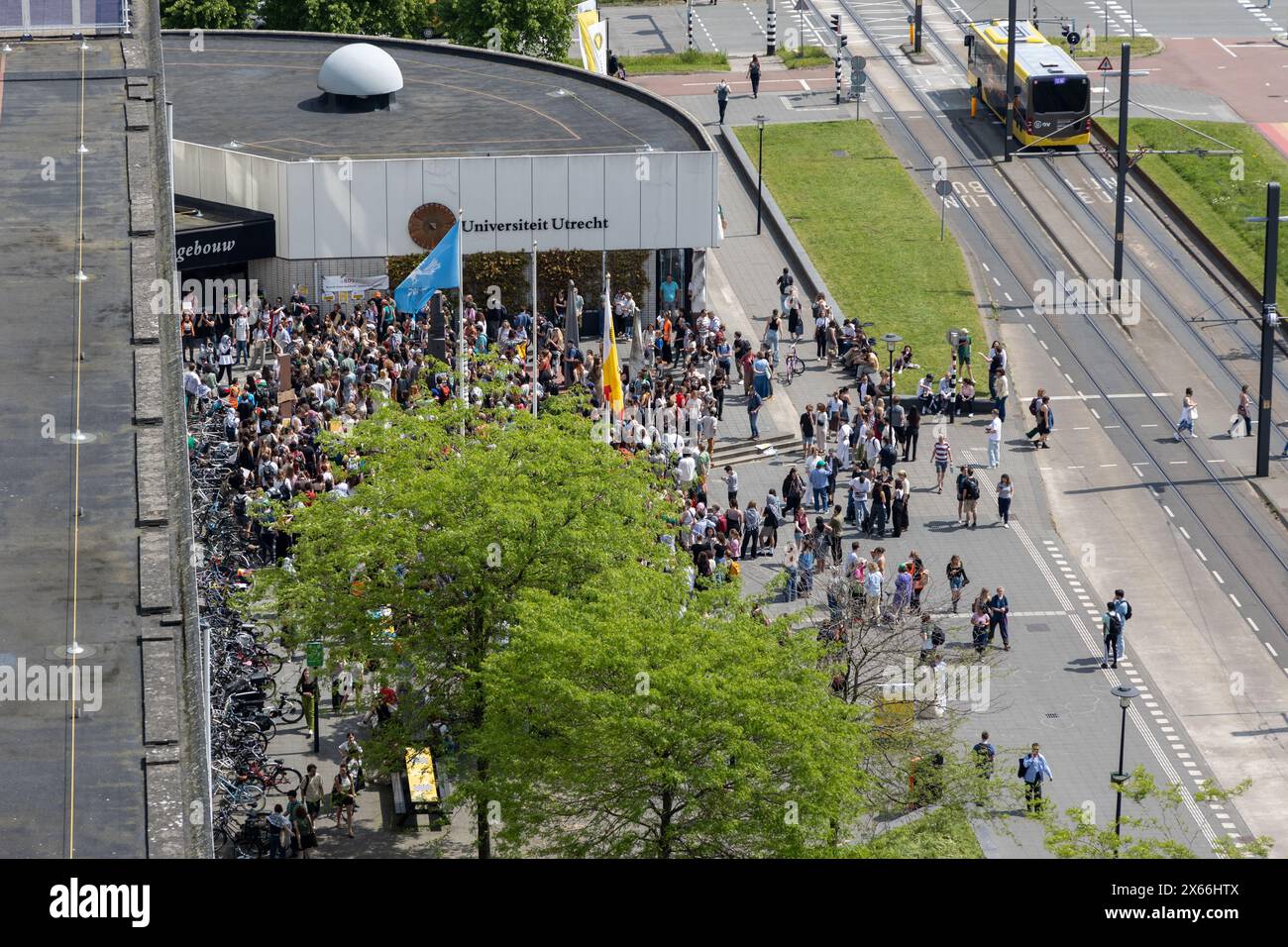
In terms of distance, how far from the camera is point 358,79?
67.0m

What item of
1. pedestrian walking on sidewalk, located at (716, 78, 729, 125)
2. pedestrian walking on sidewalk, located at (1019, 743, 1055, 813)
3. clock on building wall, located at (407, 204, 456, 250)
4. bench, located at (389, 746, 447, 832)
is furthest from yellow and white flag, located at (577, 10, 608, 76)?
pedestrian walking on sidewalk, located at (1019, 743, 1055, 813)

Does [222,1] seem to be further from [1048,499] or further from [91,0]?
[1048,499]

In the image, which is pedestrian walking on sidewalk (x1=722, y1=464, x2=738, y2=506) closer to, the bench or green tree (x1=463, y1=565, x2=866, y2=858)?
the bench

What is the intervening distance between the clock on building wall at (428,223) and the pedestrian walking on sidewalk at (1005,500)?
18943 mm

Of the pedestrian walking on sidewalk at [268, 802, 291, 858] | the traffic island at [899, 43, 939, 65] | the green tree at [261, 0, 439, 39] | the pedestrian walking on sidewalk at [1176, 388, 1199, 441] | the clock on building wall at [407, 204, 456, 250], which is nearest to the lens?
the pedestrian walking on sidewalk at [268, 802, 291, 858]

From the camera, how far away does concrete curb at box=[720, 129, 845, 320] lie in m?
65.9

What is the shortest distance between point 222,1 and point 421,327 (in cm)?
2661

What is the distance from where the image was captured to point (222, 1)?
79188mm

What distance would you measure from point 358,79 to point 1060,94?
24.8 metres

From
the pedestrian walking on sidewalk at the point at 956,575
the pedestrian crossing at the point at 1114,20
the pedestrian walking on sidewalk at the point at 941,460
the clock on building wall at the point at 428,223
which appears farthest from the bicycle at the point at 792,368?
the pedestrian crossing at the point at 1114,20

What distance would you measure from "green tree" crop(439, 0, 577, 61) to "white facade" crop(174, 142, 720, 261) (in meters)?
16.9

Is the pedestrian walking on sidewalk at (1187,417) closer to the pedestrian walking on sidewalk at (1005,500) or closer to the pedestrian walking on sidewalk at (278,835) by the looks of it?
the pedestrian walking on sidewalk at (1005,500)

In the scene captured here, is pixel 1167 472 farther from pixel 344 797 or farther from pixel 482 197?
pixel 344 797
